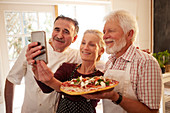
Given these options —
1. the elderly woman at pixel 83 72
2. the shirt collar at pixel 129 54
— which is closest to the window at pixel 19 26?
the elderly woman at pixel 83 72

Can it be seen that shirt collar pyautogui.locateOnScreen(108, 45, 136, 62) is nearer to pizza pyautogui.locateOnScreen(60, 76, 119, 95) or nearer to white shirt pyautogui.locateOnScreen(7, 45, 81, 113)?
pizza pyautogui.locateOnScreen(60, 76, 119, 95)

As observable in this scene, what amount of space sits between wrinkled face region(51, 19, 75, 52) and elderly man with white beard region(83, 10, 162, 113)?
1.29ft

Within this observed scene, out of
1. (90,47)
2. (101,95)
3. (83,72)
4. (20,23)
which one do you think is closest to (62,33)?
(90,47)

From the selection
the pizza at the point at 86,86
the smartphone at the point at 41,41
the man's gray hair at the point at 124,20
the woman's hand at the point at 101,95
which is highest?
the man's gray hair at the point at 124,20

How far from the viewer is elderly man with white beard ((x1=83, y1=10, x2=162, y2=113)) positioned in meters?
1.12

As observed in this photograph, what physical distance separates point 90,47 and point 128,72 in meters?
A: 0.38

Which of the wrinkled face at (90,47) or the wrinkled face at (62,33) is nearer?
the wrinkled face at (90,47)

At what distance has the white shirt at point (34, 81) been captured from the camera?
5.17 feet

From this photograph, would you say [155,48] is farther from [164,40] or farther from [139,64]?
[139,64]

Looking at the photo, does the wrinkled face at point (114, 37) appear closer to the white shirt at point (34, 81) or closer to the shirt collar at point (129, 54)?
the shirt collar at point (129, 54)

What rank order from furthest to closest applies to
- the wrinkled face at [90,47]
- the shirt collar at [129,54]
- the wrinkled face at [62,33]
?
the wrinkled face at [62,33], the wrinkled face at [90,47], the shirt collar at [129,54]

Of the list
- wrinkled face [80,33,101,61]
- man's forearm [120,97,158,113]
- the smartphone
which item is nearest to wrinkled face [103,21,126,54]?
wrinkled face [80,33,101,61]

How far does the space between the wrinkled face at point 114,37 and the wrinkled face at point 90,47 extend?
0.14 m

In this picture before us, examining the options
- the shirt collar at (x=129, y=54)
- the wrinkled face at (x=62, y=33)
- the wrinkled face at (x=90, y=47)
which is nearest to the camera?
the shirt collar at (x=129, y=54)
